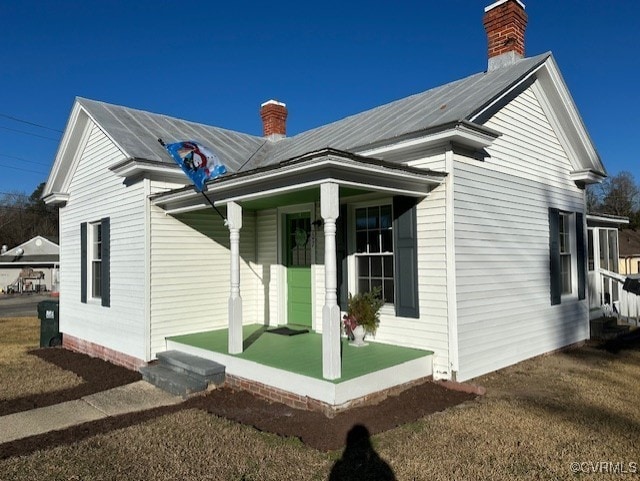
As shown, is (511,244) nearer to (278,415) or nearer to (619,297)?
(278,415)

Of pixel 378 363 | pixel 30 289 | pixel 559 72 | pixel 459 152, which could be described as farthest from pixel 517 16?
pixel 30 289

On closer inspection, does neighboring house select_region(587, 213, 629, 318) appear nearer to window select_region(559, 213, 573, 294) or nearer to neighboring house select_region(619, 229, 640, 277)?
window select_region(559, 213, 573, 294)

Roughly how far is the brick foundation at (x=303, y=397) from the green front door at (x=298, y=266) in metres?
2.50

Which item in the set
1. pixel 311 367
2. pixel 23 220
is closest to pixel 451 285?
pixel 311 367

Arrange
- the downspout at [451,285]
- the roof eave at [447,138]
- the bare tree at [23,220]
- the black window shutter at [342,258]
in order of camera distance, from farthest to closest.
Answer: the bare tree at [23,220]
the black window shutter at [342,258]
the downspout at [451,285]
the roof eave at [447,138]

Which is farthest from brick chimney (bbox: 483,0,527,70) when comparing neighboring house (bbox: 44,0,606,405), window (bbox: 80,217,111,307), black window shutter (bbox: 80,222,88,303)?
black window shutter (bbox: 80,222,88,303)

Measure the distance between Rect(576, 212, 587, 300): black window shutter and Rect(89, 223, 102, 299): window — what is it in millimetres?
10107

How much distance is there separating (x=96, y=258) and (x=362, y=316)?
6469 millimetres

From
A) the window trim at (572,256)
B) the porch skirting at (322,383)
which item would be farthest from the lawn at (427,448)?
the window trim at (572,256)

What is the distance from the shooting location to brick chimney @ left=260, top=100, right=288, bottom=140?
45.1 feet

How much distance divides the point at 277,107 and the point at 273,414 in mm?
10029

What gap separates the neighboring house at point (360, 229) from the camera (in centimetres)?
661

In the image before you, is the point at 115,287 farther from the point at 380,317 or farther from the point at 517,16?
the point at 517,16

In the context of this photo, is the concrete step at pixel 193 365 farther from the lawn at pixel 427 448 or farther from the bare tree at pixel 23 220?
the bare tree at pixel 23 220
